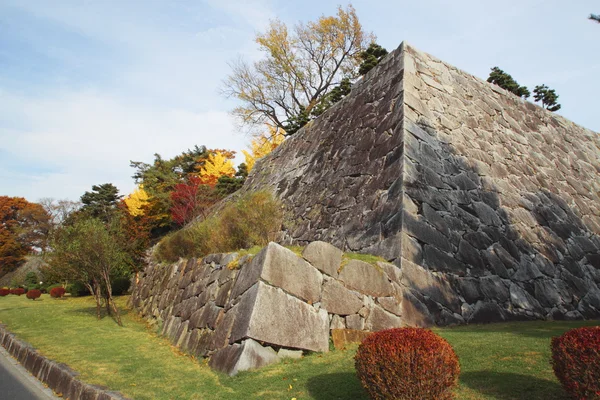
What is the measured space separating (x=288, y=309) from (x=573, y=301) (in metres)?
7.34

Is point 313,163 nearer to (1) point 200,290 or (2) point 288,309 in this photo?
(1) point 200,290

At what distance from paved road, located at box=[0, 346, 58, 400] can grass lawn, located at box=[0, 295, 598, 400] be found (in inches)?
18.1

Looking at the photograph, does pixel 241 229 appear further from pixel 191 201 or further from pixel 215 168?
pixel 215 168

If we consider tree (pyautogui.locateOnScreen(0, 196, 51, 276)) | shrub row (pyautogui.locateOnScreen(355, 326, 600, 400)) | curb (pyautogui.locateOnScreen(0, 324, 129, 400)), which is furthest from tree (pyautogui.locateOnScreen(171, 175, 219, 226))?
tree (pyautogui.locateOnScreen(0, 196, 51, 276))

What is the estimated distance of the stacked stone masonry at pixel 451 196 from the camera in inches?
323

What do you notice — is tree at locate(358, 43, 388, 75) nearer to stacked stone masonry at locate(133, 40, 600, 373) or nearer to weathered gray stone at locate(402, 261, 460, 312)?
stacked stone masonry at locate(133, 40, 600, 373)

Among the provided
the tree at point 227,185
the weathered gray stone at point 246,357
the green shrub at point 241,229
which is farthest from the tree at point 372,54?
the weathered gray stone at point 246,357

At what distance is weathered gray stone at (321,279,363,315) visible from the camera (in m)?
6.59

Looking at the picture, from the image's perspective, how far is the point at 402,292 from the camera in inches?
288

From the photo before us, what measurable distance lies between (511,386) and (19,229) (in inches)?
1855

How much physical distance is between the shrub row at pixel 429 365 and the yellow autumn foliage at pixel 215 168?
76.8 feet

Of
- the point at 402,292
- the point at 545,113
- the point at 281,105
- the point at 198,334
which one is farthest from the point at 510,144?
the point at 281,105

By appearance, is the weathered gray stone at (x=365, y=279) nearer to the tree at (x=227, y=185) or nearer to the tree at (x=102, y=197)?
the tree at (x=227, y=185)

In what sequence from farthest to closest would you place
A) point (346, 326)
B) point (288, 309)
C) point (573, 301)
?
point (573, 301)
point (346, 326)
point (288, 309)
